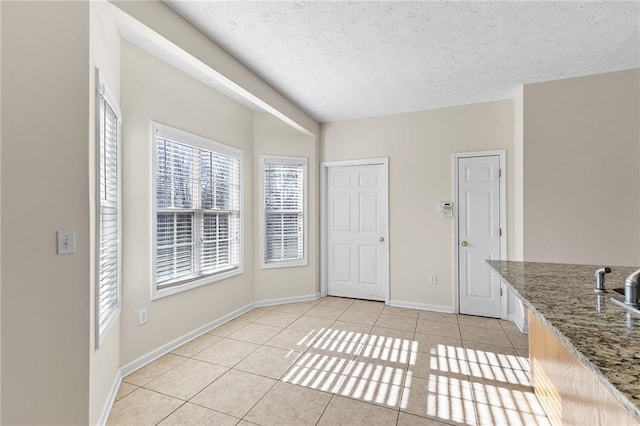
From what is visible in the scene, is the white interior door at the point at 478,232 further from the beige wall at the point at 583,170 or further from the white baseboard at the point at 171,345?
the white baseboard at the point at 171,345

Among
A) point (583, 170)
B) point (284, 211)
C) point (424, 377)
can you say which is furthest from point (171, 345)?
point (583, 170)

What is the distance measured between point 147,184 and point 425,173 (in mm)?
3347

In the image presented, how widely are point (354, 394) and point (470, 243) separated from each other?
8.45ft

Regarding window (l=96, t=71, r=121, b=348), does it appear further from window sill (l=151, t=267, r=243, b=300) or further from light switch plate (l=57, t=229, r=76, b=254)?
window sill (l=151, t=267, r=243, b=300)

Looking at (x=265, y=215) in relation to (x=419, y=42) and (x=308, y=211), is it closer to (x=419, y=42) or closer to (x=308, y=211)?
(x=308, y=211)

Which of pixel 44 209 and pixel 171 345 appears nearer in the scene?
pixel 44 209

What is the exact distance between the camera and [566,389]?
59.0 inches

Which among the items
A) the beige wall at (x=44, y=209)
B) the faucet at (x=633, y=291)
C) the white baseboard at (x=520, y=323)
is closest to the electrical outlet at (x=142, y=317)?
the beige wall at (x=44, y=209)

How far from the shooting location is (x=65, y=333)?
1416mm

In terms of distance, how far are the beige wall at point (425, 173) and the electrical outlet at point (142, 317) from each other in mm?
3049

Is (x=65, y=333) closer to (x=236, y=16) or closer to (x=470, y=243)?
(x=236, y=16)

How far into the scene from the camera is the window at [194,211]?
2.73m

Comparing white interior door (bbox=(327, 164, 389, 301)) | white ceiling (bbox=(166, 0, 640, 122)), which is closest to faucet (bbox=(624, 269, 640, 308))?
white ceiling (bbox=(166, 0, 640, 122))

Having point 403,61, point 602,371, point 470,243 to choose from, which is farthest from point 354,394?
point 403,61
